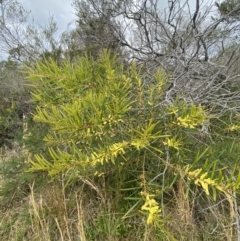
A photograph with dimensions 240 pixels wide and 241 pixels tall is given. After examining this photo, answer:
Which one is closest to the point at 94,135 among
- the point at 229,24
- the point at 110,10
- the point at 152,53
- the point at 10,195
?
the point at 10,195

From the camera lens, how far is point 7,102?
5.08 meters

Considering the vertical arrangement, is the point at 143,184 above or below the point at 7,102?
below

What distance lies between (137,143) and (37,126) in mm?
1445

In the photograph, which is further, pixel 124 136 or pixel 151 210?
pixel 124 136

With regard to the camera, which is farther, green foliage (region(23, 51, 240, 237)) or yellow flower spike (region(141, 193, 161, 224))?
green foliage (region(23, 51, 240, 237))

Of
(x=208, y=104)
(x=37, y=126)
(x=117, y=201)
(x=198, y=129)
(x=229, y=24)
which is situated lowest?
(x=117, y=201)

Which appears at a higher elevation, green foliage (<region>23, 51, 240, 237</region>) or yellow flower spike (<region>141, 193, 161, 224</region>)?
green foliage (<region>23, 51, 240, 237</region>)

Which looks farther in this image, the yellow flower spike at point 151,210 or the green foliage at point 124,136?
the green foliage at point 124,136

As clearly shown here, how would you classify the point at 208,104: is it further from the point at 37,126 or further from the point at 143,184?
the point at 37,126

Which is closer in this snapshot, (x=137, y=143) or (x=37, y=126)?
(x=137, y=143)

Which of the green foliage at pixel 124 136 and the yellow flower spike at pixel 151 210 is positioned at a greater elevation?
the green foliage at pixel 124 136

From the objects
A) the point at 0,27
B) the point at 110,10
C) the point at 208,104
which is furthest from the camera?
the point at 0,27

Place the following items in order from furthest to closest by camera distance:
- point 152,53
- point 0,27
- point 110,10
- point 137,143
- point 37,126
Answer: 1. point 0,27
2. point 110,10
3. point 152,53
4. point 37,126
5. point 137,143

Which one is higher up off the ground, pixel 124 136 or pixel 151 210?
pixel 124 136
